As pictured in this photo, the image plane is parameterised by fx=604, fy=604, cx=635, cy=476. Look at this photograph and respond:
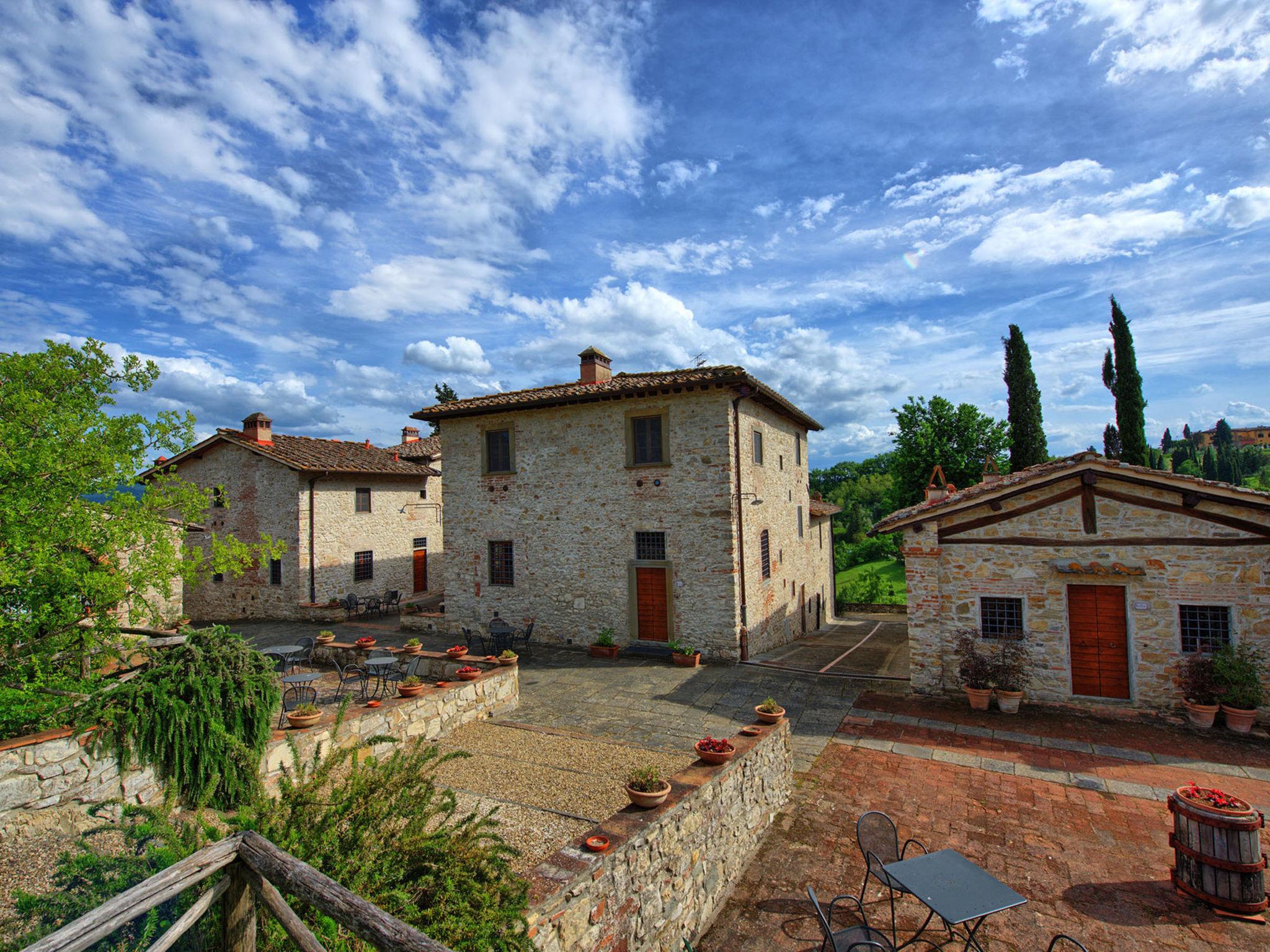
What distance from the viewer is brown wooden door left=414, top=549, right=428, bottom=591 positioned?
24.7m

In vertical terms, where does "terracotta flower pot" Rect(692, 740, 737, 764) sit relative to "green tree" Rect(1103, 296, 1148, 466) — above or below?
below

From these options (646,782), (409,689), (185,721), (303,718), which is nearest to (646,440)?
(409,689)

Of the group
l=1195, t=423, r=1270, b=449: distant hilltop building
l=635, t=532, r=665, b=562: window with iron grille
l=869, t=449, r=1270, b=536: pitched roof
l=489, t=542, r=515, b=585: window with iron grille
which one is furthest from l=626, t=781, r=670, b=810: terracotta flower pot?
l=1195, t=423, r=1270, b=449: distant hilltop building

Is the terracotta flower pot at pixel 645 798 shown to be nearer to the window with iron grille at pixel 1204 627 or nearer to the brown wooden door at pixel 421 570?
the window with iron grille at pixel 1204 627

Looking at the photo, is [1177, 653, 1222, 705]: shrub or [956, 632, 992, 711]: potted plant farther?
[956, 632, 992, 711]: potted plant

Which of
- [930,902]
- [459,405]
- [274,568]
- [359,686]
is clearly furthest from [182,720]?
[274,568]

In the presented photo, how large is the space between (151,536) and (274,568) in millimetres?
14601

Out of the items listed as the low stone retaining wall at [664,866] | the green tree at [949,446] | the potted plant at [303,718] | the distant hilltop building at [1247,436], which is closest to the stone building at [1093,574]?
the low stone retaining wall at [664,866]

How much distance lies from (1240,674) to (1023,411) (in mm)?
21499

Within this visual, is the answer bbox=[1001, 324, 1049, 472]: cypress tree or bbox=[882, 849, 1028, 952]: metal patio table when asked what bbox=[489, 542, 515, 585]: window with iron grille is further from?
bbox=[1001, 324, 1049, 472]: cypress tree

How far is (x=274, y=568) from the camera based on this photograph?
20.8 metres

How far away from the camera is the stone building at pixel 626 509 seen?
14422 mm

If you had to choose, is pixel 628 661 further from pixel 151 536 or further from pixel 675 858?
pixel 151 536

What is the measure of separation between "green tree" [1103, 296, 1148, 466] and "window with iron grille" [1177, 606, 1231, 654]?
81.6 ft
